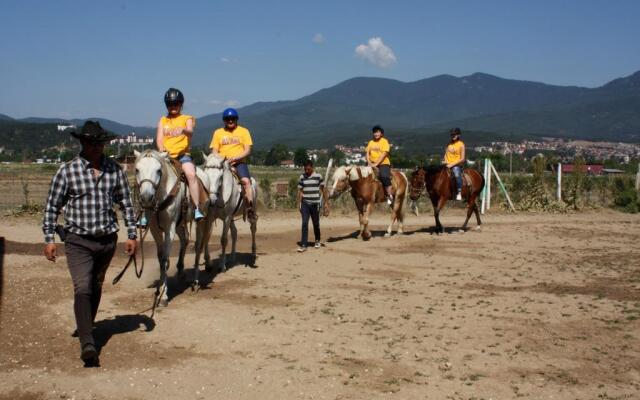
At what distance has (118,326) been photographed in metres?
7.68

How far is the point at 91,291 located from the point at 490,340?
14.6ft

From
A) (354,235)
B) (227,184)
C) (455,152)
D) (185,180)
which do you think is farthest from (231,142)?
(455,152)

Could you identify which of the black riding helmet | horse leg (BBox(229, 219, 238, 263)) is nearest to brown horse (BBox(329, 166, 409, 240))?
horse leg (BBox(229, 219, 238, 263))

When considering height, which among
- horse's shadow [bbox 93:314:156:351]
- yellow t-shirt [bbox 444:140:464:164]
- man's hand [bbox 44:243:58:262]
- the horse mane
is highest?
yellow t-shirt [bbox 444:140:464:164]

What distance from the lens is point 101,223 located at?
21.1ft

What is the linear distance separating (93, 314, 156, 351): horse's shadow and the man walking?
2.57 ft

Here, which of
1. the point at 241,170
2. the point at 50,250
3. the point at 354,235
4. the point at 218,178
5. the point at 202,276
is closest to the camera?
the point at 50,250

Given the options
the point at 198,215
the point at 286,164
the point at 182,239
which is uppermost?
the point at 286,164

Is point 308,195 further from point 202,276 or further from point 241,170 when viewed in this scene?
point 202,276

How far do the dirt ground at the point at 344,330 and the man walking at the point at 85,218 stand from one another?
65 centimetres

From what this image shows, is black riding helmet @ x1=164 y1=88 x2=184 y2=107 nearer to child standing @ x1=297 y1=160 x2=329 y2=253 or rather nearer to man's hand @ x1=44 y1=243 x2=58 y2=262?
man's hand @ x1=44 y1=243 x2=58 y2=262

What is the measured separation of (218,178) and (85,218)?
396cm

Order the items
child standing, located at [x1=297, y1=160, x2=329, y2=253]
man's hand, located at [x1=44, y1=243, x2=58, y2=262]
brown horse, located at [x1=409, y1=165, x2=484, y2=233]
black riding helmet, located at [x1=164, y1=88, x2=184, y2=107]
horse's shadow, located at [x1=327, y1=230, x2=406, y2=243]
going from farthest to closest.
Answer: brown horse, located at [x1=409, y1=165, x2=484, y2=233], horse's shadow, located at [x1=327, y1=230, x2=406, y2=243], child standing, located at [x1=297, y1=160, x2=329, y2=253], black riding helmet, located at [x1=164, y1=88, x2=184, y2=107], man's hand, located at [x1=44, y1=243, x2=58, y2=262]

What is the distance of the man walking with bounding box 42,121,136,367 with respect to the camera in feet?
20.6
